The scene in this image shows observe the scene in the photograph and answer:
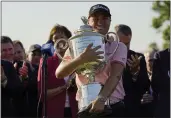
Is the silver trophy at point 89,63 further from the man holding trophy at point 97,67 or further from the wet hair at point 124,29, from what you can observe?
the wet hair at point 124,29

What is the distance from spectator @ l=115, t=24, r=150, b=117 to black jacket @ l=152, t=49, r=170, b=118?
5.3 inches

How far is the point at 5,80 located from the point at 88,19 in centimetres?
192

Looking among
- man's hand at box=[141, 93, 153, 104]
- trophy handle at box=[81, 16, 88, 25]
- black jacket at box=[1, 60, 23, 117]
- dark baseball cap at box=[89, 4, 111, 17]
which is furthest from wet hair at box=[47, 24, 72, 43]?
dark baseball cap at box=[89, 4, 111, 17]

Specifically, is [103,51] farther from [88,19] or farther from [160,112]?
[160,112]

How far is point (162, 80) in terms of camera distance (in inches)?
249

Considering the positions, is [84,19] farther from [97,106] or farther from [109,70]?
[97,106]

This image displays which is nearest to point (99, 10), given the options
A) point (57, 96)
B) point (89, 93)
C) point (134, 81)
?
point (89, 93)

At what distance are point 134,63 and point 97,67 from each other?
225cm

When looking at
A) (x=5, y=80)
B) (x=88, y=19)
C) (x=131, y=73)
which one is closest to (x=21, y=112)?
(x=5, y=80)

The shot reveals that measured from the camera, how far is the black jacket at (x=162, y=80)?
6.25 m

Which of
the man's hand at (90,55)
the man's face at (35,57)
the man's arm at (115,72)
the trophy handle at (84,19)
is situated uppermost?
the trophy handle at (84,19)

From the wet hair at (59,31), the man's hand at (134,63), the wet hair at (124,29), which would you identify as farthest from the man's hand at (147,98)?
the wet hair at (59,31)

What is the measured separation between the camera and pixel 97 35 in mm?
3928

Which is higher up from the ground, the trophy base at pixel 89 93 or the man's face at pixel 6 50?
the man's face at pixel 6 50
